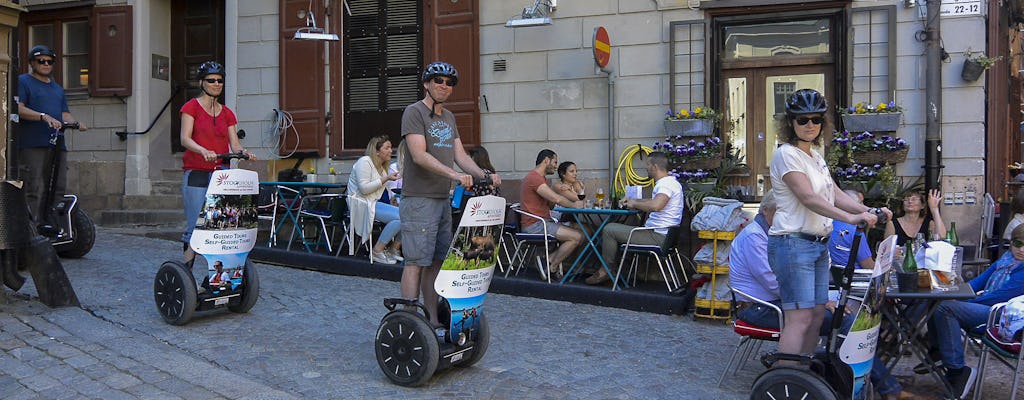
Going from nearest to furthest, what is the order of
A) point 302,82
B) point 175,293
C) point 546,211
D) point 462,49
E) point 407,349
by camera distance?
point 407,349
point 175,293
point 546,211
point 462,49
point 302,82

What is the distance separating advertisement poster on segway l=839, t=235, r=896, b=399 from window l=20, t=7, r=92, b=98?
1055 cm

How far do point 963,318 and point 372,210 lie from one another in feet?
17.3

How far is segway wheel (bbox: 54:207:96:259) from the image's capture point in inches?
302

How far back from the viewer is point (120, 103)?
36.5 ft

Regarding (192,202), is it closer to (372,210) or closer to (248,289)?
(248,289)

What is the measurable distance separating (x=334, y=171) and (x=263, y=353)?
206 inches

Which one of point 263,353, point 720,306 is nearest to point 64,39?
point 263,353

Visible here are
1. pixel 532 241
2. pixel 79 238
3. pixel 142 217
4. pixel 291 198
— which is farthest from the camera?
pixel 142 217

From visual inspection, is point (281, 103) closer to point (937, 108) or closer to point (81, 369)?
point (81, 369)

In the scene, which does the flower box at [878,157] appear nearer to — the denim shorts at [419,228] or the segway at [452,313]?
the segway at [452,313]

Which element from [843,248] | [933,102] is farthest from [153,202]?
[933,102]

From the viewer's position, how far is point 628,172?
9133mm

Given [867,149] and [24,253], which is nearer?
[24,253]

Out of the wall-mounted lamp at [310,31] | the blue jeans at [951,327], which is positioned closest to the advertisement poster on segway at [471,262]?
the blue jeans at [951,327]
